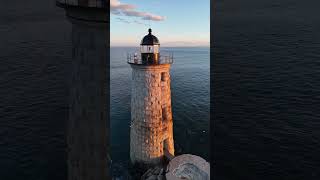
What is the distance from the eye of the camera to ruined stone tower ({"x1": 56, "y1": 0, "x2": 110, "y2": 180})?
6.72m

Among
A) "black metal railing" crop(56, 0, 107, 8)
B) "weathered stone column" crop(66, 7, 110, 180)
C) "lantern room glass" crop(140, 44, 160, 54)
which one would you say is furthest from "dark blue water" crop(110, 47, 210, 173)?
"black metal railing" crop(56, 0, 107, 8)

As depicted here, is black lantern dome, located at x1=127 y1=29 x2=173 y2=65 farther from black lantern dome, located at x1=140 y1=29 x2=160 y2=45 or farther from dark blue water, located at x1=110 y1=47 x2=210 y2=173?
dark blue water, located at x1=110 y1=47 x2=210 y2=173

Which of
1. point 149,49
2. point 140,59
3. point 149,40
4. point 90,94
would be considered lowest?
point 90,94

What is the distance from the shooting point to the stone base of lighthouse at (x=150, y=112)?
87.2ft

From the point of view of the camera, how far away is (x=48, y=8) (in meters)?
103

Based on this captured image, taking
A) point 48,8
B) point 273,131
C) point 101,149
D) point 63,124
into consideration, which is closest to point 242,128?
point 273,131

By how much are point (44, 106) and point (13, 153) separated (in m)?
10.0

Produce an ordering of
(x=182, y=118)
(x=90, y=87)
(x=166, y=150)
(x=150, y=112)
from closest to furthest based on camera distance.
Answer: (x=90, y=87) → (x=150, y=112) → (x=166, y=150) → (x=182, y=118)

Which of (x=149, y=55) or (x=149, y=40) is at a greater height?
(x=149, y=40)

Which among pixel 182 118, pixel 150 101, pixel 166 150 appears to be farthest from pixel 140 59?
Answer: pixel 182 118

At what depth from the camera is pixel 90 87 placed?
→ 276 inches

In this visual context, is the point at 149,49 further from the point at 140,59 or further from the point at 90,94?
the point at 90,94

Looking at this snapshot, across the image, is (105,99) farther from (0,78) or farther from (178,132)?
(0,78)

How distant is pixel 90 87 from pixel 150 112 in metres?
19.9
